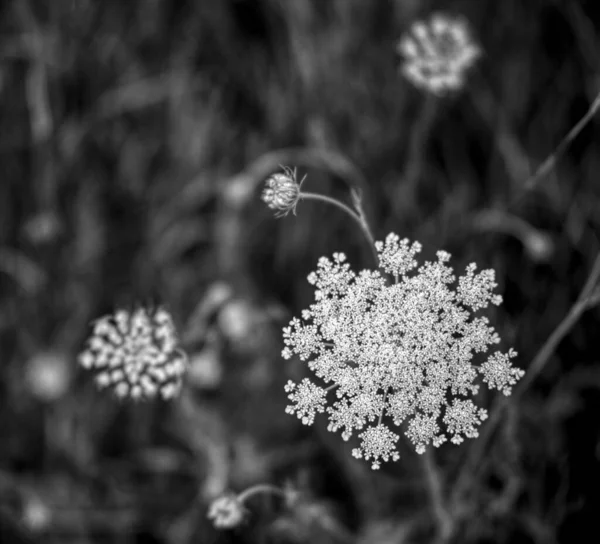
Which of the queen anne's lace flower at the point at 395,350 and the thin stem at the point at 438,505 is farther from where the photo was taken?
the thin stem at the point at 438,505

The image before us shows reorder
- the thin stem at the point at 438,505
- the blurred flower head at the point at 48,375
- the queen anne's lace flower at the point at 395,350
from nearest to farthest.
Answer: the queen anne's lace flower at the point at 395,350 < the thin stem at the point at 438,505 < the blurred flower head at the point at 48,375

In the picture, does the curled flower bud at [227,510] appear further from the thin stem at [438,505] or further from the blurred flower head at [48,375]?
the blurred flower head at [48,375]

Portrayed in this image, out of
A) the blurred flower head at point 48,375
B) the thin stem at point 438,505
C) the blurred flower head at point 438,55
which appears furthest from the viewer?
the blurred flower head at point 48,375

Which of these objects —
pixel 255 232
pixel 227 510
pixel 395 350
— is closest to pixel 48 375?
pixel 255 232

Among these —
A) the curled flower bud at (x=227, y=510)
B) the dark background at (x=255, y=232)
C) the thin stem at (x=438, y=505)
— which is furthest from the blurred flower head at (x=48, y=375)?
the thin stem at (x=438, y=505)

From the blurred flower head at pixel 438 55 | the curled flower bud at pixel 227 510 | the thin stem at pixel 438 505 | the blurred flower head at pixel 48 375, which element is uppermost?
the blurred flower head at pixel 438 55

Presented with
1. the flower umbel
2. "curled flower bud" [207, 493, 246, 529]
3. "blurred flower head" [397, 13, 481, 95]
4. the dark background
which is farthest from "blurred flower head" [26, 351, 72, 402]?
"blurred flower head" [397, 13, 481, 95]

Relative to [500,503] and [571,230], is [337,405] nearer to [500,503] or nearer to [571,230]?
[500,503]

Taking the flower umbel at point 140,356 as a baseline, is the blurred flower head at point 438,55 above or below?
above
